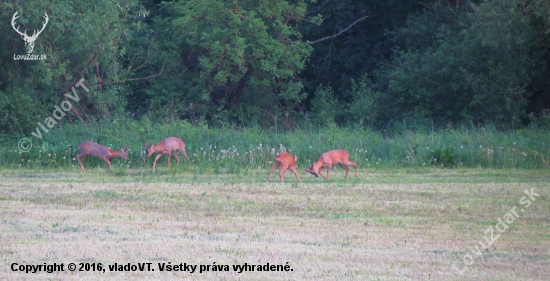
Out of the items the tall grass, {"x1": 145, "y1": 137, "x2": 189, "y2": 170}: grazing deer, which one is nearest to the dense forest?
the tall grass

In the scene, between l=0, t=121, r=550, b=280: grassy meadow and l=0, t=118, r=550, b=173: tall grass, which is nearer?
l=0, t=121, r=550, b=280: grassy meadow

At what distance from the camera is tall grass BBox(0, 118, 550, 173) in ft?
66.2

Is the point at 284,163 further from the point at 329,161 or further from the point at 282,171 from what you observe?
the point at 329,161

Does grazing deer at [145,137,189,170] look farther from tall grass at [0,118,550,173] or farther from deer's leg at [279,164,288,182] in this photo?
deer's leg at [279,164,288,182]

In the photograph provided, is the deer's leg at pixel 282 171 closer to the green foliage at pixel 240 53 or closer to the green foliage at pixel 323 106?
the green foliage at pixel 240 53

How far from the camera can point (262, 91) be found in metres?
33.6

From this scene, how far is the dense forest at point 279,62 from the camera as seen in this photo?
2686 centimetres

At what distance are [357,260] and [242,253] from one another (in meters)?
1.38

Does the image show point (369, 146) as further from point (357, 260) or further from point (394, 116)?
point (357, 260)

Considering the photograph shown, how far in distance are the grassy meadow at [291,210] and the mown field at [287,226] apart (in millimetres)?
26

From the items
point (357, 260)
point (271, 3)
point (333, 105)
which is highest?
point (271, 3)

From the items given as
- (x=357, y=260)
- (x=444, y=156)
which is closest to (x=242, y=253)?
(x=357, y=260)

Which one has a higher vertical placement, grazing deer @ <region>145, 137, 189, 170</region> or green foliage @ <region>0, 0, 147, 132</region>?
green foliage @ <region>0, 0, 147, 132</region>

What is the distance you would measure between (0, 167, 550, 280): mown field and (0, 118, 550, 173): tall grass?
228 centimetres
